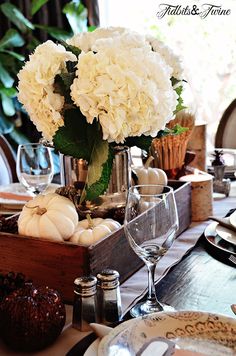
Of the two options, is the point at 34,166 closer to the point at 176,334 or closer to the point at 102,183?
the point at 102,183

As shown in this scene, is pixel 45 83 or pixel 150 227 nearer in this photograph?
pixel 150 227

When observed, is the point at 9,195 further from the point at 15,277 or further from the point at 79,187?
the point at 15,277

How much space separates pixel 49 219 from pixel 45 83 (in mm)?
241

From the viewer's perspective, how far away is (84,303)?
0.77 metres

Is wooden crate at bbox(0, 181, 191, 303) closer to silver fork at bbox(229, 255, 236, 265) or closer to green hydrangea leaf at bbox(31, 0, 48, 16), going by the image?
silver fork at bbox(229, 255, 236, 265)

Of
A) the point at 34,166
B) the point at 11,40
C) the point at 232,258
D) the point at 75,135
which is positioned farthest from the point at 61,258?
the point at 11,40

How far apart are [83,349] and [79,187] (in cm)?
41

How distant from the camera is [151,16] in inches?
130

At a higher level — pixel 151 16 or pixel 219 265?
pixel 151 16

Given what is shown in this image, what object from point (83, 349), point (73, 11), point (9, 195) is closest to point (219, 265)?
point (83, 349)

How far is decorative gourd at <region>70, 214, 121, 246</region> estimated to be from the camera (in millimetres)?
904

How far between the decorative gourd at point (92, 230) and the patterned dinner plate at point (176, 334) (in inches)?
8.5

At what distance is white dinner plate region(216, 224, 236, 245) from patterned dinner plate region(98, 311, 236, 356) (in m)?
0.38

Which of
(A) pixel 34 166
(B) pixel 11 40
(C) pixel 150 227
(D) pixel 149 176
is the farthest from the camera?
(B) pixel 11 40
